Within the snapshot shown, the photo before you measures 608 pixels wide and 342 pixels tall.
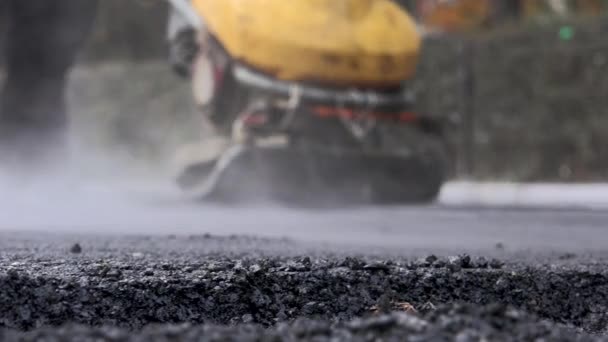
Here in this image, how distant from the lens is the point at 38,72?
7.20m

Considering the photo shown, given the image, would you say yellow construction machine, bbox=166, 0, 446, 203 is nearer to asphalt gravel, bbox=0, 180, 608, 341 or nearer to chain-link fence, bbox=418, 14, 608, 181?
asphalt gravel, bbox=0, 180, 608, 341

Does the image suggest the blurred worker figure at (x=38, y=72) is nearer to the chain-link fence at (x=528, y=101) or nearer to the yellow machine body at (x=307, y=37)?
the yellow machine body at (x=307, y=37)

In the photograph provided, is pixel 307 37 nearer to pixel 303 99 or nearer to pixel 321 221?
pixel 303 99

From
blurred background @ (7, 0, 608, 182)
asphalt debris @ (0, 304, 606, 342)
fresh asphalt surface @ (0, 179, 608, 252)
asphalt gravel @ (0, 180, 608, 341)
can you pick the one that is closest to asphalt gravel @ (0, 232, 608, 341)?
asphalt gravel @ (0, 180, 608, 341)

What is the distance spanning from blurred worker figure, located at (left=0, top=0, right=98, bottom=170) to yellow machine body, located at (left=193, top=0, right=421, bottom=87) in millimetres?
1021

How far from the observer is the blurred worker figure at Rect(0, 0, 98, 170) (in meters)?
6.96

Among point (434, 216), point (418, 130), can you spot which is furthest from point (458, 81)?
point (434, 216)

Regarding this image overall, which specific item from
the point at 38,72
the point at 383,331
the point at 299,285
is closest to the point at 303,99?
the point at 38,72

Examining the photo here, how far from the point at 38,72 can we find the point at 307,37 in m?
1.94

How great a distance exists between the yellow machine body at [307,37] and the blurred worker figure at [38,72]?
1021 millimetres

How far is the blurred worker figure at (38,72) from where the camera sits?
6965mm

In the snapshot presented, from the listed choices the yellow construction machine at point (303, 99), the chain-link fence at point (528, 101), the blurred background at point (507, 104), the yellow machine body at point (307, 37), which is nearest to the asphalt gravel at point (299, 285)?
the yellow construction machine at point (303, 99)

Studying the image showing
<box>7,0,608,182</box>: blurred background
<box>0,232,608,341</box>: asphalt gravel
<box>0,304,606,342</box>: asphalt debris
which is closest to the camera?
<box>0,304,606,342</box>: asphalt debris

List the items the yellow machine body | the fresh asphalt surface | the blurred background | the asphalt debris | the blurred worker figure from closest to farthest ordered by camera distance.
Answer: the asphalt debris
the fresh asphalt surface
the yellow machine body
the blurred worker figure
the blurred background
